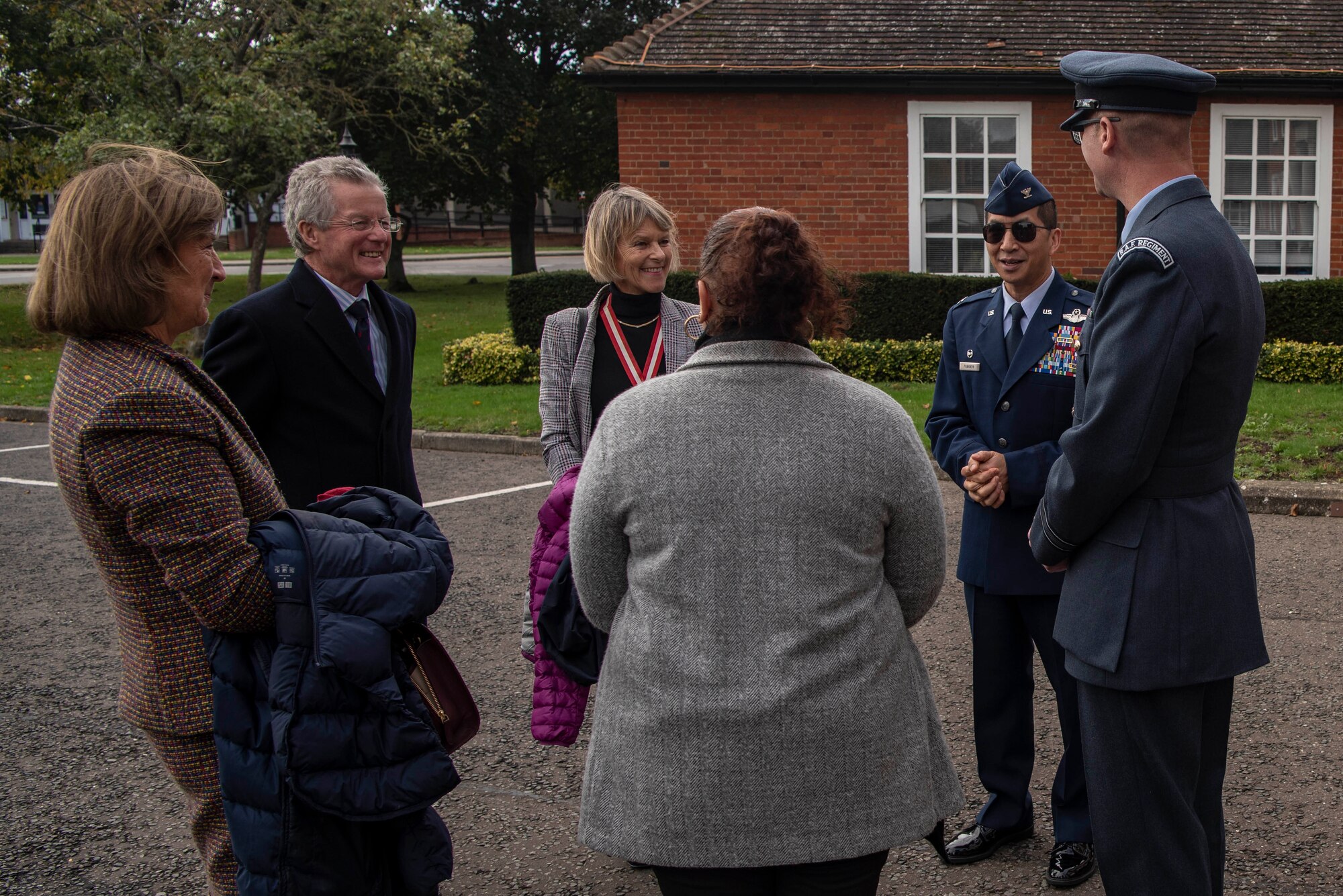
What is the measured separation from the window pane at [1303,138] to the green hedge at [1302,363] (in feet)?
10.7

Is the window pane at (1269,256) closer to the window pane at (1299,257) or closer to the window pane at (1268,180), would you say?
the window pane at (1299,257)

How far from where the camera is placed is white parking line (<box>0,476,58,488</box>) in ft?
32.6

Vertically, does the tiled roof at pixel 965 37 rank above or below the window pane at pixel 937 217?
above

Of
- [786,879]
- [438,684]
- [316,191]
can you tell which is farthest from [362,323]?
[786,879]

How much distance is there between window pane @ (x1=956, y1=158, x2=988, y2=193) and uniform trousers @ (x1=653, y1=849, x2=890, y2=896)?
13.4 meters

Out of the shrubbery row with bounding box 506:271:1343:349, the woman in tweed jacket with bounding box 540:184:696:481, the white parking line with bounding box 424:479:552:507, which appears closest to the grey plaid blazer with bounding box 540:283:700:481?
the woman in tweed jacket with bounding box 540:184:696:481

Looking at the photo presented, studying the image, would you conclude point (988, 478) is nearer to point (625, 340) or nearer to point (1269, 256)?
point (625, 340)

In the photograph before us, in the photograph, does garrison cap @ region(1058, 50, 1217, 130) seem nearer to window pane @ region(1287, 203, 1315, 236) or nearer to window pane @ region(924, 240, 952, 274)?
window pane @ region(924, 240, 952, 274)

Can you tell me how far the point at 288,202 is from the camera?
12.2 feet

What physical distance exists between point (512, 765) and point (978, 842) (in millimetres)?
1715

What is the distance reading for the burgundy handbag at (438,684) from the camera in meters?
2.58

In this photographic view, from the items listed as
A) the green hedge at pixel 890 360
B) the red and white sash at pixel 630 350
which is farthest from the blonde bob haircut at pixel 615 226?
the green hedge at pixel 890 360

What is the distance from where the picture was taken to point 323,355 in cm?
352

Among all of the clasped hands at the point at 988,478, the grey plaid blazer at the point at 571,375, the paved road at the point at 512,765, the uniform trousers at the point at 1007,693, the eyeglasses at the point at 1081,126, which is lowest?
the paved road at the point at 512,765
